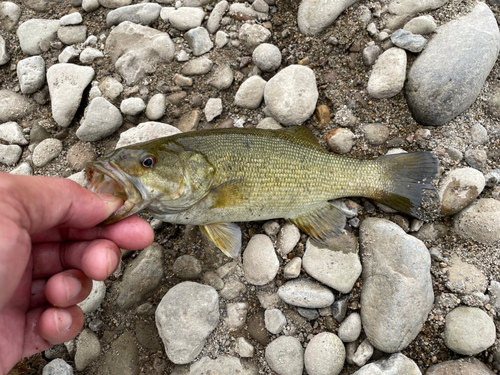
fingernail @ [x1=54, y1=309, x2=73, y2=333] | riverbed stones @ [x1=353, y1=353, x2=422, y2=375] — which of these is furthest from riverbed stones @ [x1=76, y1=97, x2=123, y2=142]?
riverbed stones @ [x1=353, y1=353, x2=422, y2=375]

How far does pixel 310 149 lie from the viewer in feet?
11.9

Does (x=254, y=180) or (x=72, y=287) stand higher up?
(x=254, y=180)

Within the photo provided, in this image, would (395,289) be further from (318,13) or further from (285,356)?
(318,13)

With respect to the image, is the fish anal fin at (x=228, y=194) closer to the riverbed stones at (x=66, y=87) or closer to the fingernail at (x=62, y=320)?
the fingernail at (x=62, y=320)

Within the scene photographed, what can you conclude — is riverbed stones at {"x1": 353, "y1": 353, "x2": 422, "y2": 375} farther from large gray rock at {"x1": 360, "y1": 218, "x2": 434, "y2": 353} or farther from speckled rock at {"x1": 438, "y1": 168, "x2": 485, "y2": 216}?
speckled rock at {"x1": 438, "y1": 168, "x2": 485, "y2": 216}

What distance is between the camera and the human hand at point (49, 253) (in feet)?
6.33

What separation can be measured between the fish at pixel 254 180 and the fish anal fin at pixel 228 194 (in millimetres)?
11

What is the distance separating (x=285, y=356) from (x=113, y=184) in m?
2.39

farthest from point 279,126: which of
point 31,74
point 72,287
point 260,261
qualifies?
point 31,74

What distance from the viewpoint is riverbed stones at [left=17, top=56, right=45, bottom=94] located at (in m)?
4.30

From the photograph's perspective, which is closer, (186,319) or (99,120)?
(186,319)

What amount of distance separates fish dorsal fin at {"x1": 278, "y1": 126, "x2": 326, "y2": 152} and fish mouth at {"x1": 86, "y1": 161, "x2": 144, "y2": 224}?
5.97ft

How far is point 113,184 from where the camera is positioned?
2.79 meters

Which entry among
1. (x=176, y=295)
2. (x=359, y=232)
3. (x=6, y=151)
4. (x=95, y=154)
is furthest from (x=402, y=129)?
(x=6, y=151)
